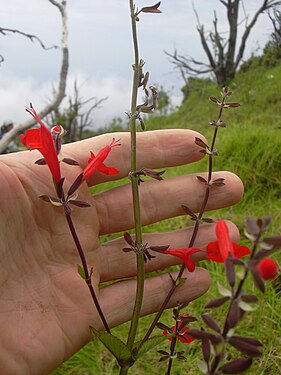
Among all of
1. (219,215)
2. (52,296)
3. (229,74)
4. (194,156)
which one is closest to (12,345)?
(52,296)

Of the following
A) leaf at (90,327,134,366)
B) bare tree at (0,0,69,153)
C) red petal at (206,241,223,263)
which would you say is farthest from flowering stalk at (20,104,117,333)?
bare tree at (0,0,69,153)

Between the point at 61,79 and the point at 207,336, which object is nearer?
the point at 207,336

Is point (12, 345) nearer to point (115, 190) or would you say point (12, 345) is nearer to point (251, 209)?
point (115, 190)

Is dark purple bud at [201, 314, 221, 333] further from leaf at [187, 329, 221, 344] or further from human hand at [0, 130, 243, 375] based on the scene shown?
human hand at [0, 130, 243, 375]

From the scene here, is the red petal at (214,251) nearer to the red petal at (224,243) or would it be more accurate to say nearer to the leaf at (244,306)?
the red petal at (224,243)

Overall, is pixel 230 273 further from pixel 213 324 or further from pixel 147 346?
pixel 147 346

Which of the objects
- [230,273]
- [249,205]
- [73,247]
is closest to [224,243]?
[230,273]

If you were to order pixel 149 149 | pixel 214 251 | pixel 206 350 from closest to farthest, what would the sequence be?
1. pixel 206 350
2. pixel 214 251
3. pixel 149 149
